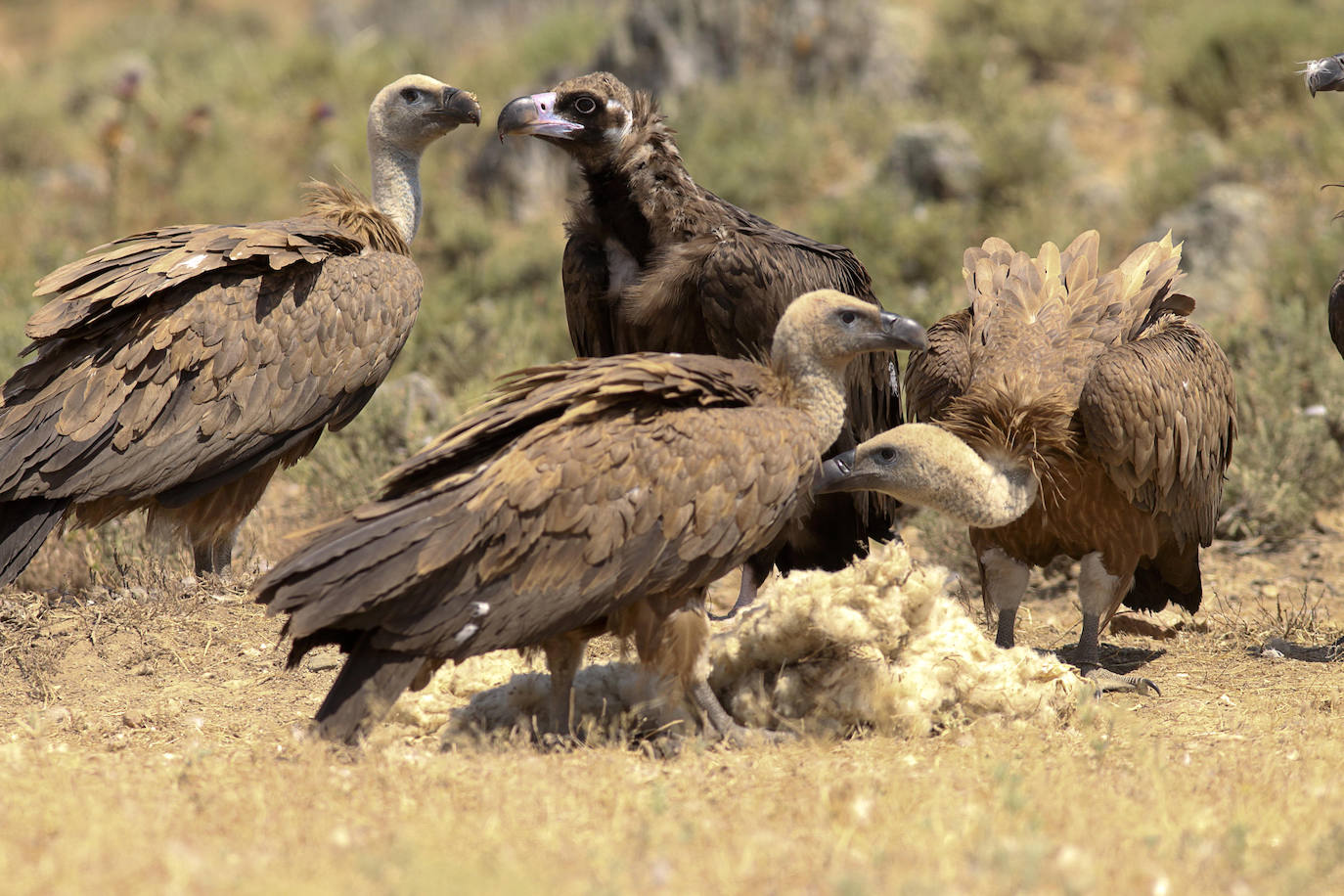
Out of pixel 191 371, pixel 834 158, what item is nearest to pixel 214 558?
pixel 191 371

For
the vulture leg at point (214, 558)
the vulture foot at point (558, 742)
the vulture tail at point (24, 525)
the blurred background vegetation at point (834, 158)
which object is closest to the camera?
the vulture foot at point (558, 742)

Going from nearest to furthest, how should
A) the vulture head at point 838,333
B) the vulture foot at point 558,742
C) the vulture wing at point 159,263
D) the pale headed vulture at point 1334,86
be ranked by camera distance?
the vulture foot at point 558,742, the vulture head at point 838,333, the vulture wing at point 159,263, the pale headed vulture at point 1334,86

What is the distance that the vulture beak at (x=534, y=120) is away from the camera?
6027 mm

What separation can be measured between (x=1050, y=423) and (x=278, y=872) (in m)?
3.38

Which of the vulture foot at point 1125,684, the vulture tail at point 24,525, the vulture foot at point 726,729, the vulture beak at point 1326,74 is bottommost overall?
the vulture foot at point 1125,684

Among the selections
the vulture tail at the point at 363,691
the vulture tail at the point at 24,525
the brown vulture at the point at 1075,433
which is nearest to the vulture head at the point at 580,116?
the brown vulture at the point at 1075,433

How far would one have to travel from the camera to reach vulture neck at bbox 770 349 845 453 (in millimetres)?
4773

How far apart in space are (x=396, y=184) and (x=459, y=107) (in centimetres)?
53

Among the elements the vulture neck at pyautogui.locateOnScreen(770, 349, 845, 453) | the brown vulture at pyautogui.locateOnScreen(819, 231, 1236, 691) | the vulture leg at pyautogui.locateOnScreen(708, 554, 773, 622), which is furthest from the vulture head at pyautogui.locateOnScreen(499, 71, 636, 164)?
the vulture leg at pyautogui.locateOnScreen(708, 554, 773, 622)

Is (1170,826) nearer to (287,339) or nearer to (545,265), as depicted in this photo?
(287,339)

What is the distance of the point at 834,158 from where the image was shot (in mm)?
15297

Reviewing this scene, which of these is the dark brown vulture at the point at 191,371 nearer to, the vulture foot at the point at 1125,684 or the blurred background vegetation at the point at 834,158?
the blurred background vegetation at the point at 834,158

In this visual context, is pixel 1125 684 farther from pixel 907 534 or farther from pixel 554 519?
pixel 907 534

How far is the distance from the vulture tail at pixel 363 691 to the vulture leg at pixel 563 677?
0.57 metres
